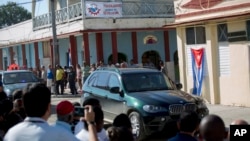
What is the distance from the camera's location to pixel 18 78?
18734 mm

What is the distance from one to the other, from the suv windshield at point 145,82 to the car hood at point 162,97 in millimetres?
375

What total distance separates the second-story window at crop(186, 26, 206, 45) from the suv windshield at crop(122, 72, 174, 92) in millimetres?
5340

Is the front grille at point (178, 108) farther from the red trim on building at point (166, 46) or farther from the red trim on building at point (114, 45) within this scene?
the red trim on building at point (166, 46)

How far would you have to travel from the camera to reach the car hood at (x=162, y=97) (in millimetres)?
10234

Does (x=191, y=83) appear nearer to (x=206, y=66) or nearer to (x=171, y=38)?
(x=206, y=66)

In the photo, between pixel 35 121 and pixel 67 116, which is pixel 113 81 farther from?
pixel 35 121

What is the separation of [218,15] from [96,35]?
1219cm

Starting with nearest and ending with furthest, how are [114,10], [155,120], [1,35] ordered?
[155,120], [114,10], [1,35]

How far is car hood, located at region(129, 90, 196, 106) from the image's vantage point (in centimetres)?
1023

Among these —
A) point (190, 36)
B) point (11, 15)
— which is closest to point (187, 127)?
point (190, 36)

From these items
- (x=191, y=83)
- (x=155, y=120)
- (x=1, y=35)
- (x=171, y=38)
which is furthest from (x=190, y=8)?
(x=1, y=35)

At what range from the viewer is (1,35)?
4466 centimetres

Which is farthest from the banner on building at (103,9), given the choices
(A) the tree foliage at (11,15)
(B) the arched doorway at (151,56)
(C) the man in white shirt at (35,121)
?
(A) the tree foliage at (11,15)

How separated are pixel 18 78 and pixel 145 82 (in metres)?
8.74
